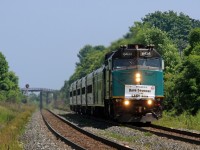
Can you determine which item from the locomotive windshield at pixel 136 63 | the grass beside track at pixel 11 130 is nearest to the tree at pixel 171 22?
the grass beside track at pixel 11 130

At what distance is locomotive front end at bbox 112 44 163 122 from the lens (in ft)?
77.5

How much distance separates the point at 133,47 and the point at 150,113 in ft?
11.8

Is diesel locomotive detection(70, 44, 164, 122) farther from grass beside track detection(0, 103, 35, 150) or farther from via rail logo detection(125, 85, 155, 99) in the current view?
grass beside track detection(0, 103, 35, 150)

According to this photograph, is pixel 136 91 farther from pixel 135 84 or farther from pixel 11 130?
pixel 11 130

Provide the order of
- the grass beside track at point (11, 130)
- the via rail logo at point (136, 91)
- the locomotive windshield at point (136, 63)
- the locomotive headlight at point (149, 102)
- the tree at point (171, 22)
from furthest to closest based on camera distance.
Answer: the tree at point (171, 22) → the locomotive windshield at point (136, 63) → the locomotive headlight at point (149, 102) → the via rail logo at point (136, 91) → the grass beside track at point (11, 130)

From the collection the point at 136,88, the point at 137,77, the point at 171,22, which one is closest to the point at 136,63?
the point at 137,77

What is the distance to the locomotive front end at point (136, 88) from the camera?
77.5 ft

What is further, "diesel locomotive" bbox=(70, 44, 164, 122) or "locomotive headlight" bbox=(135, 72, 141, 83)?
"locomotive headlight" bbox=(135, 72, 141, 83)

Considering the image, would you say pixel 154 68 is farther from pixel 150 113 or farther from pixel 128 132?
pixel 128 132

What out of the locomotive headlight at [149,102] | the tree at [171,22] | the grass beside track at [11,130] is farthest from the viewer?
the tree at [171,22]

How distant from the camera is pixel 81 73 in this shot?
142625mm

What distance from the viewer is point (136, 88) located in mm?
23578

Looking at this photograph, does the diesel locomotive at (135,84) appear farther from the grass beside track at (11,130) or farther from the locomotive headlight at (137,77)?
the grass beside track at (11,130)

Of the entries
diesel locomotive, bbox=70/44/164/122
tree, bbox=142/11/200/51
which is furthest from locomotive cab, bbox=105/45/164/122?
tree, bbox=142/11/200/51
